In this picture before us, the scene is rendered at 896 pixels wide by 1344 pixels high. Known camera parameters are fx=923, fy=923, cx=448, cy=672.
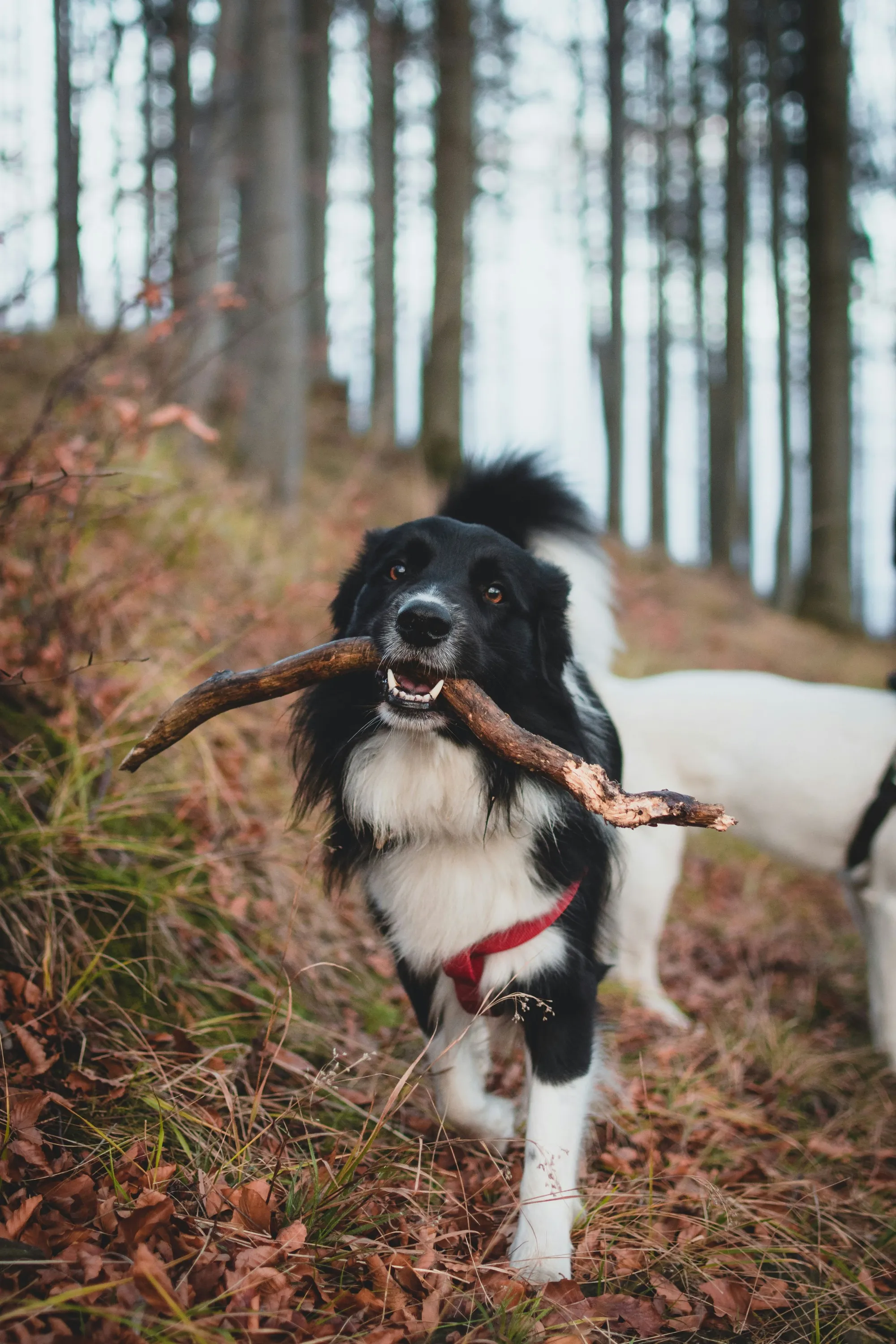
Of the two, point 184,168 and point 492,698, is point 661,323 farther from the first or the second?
point 492,698

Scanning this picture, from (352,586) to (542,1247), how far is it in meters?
1.74

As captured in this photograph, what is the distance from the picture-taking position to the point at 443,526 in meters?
2.46

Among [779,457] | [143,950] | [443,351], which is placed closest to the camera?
[143,950]

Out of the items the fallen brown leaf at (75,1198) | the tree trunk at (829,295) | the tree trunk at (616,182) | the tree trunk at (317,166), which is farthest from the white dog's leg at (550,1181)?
the tree trunk at (616,182)

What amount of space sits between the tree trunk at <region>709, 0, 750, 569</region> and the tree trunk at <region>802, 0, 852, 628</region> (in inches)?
113

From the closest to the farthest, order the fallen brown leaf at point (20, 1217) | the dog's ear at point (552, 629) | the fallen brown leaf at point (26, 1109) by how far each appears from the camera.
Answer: the fallen brown leaf at point (20, 1217)
the fallen brown leaf at point (26, 1109)
the dog's ear at point (552, 629)

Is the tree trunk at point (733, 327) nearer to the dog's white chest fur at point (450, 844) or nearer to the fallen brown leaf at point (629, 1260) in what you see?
the dog's white chest fur at point (450, 844)

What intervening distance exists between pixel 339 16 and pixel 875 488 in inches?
1031

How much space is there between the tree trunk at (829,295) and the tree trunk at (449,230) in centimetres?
503

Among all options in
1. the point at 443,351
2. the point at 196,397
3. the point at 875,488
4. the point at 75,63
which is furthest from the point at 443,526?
the point at 875,488

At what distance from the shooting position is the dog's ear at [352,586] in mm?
2652

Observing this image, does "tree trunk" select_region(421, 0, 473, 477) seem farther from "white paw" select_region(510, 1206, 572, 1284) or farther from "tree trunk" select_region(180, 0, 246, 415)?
"white paw" select_region(510, 1206, 572, 1284)

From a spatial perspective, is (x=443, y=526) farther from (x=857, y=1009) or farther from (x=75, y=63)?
(x=75, y=63)

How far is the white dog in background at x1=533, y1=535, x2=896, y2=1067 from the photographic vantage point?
3680mm
